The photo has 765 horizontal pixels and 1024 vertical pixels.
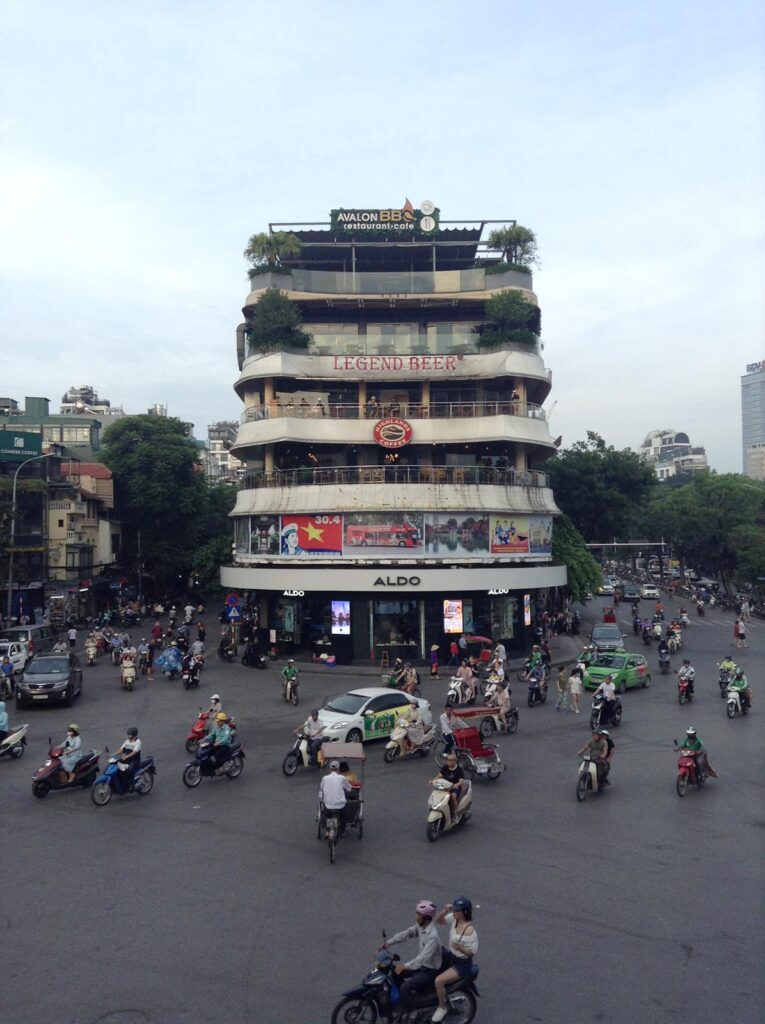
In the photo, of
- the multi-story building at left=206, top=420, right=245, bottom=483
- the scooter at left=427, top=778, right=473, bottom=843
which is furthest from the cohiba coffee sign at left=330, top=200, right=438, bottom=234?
the multi-story building at left=206, top=420, right=245, bottom=483

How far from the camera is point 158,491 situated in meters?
59.3

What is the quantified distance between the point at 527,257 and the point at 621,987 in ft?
135

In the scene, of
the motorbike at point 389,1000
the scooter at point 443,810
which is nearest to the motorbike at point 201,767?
the scooter at point 443,810

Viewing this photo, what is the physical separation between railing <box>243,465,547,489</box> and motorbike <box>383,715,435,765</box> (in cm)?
1873

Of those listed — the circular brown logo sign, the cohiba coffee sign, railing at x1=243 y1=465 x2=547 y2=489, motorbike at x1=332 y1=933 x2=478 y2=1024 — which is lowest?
motorbike at x1=332 y1=933 x2=478 y2=1024

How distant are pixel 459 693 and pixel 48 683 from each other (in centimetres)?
1315

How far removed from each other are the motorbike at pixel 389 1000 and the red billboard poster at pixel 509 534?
29544 mm

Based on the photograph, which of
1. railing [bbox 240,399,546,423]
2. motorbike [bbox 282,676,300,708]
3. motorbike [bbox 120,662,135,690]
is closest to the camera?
motorbike [bbox 282,676,300,708]

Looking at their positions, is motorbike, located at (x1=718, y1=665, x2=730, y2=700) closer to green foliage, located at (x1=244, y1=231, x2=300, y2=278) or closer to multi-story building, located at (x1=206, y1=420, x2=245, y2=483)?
green foliage, located at (x1=244, y1=231, x2=300, y2=278)

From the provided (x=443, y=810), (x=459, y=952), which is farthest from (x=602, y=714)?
(x=459, y=952)

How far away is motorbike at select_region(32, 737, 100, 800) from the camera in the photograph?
15.8 meters

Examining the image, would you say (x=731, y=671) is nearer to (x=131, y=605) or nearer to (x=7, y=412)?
(x=131, y=605)

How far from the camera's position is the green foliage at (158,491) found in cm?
6009

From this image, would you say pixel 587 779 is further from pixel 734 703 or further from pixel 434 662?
pixel 434 662
